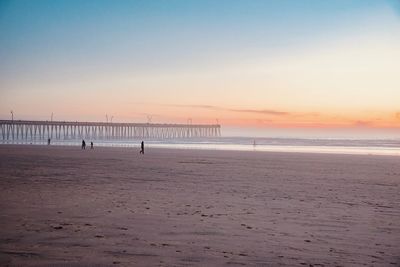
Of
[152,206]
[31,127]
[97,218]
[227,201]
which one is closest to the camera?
[97,218]

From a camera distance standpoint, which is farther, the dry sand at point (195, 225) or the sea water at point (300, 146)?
the sea water at point (300, 146)

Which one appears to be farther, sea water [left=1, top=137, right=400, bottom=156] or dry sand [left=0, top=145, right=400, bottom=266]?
sea water [left=1, top=137, right=400, bottom=156]

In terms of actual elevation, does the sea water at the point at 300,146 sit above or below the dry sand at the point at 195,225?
above

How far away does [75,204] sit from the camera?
31.7 feet

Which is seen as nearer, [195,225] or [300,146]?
[195,225]

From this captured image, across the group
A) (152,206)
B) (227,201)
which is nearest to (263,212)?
(227,201)

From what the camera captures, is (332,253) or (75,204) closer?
(332,253)

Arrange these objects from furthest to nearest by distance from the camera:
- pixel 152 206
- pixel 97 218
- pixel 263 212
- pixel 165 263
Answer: pixel 152 206
pixel 263 212
pixel 97 218
pixel 165 263

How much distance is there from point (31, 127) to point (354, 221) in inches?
5316

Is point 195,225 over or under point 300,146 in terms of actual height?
under

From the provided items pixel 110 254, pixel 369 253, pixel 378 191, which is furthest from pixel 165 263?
pixel 378 191

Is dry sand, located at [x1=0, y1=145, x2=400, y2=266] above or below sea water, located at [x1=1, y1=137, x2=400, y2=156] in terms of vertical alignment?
below

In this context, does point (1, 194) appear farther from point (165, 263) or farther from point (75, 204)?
point (165, 263)

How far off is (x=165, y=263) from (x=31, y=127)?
136 metres
